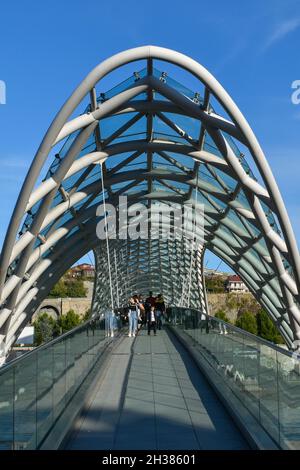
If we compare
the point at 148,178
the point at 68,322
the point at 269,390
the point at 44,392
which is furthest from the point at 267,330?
the point at 44,392

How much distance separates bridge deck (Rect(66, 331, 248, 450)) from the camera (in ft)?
28.4

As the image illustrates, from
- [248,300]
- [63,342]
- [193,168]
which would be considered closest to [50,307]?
[248,300]

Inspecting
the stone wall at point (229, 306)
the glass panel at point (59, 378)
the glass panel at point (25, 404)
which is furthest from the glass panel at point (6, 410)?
the stone wall at point (229, 306)

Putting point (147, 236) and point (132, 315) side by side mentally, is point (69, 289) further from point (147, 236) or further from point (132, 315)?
point (132, 315)

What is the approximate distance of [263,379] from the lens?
880cm

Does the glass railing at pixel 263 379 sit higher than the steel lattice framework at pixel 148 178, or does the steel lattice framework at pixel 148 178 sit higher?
the steel lattice framework at pixel 148 178

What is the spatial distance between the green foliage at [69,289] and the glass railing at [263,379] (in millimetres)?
154895

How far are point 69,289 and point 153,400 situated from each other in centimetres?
→ 16040

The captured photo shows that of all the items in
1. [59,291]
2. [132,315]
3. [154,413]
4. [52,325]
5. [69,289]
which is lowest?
[52,325]

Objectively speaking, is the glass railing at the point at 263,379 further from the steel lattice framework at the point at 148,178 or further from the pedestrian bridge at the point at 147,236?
the steel lattice framework at the point at 148,178

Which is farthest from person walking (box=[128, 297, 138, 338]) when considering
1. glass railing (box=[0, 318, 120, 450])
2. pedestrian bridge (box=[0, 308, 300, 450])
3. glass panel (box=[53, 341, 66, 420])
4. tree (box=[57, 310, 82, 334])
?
tree (box=[57, 310, 82, 334])

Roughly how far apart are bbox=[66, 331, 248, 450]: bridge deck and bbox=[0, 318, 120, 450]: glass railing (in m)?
Answer: 0.48

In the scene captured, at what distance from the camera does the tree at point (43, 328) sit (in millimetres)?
104312

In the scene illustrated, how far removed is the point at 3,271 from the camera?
23.2 meters
